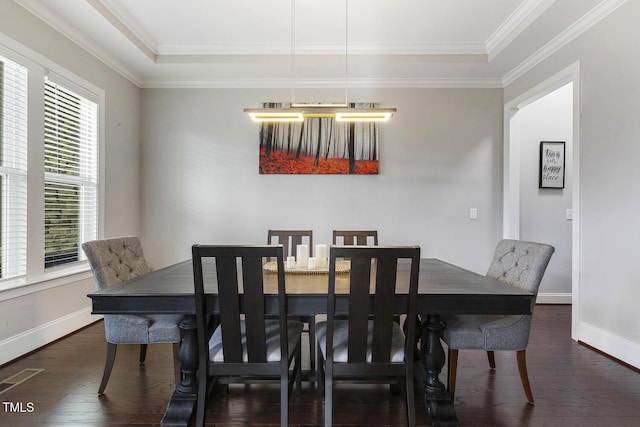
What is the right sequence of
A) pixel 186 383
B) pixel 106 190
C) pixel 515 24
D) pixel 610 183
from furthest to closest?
1. pixel 106 190
2. pixel 515 24
3. pixel 610 183
4. pixel 186 383

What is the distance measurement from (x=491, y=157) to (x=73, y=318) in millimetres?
4475

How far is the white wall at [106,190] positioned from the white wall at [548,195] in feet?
14.3

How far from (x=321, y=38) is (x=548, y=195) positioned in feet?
10.00

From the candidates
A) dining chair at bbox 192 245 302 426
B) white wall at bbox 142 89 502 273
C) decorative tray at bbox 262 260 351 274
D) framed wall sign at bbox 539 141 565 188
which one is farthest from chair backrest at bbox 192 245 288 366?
framed wall sign at bbox 539 141 565 188

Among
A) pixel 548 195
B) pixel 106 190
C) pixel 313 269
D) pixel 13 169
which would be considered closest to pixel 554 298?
pixel 548 195

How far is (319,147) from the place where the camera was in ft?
12.4

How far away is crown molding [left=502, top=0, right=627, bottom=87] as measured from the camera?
2.45m

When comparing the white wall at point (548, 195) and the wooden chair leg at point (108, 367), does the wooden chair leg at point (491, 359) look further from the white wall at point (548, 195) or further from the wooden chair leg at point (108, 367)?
the wooden chair leg at point (108, 367)

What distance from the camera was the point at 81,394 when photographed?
1937mm

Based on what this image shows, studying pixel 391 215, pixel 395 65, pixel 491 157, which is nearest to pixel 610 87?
pixel 491 157

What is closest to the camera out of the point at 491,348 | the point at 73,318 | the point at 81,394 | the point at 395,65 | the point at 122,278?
the point at 491,348

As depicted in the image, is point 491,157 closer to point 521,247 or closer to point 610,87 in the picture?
point 610,87

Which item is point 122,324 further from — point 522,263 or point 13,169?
point 522,263

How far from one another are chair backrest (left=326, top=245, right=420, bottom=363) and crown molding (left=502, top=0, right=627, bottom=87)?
8.45 feet
